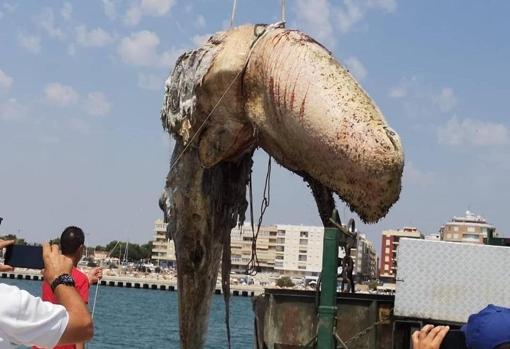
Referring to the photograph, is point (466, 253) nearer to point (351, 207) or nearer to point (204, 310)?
point (351, 207)

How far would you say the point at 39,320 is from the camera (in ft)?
9.06

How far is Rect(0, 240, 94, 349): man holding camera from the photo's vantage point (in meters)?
2.75

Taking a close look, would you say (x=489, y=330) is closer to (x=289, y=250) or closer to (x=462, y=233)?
(x=462, y=233)

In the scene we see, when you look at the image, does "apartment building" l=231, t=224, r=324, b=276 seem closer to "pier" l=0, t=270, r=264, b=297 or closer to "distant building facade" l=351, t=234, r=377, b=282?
"pier" l=0, t=270, r=264, b=297

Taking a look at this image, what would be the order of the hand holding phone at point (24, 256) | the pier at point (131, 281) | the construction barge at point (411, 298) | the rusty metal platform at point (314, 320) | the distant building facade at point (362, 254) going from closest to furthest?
the hand holding phone at point (24, 256) → the construction barge at point (411, 298) → the rusty metal platform at point (314, 320) → the distant building facade at point (362, 254) → the pier at point (131, 281)

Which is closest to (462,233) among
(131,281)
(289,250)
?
(289,250)

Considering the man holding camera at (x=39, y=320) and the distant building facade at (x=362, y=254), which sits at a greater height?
the distant building facade at (x=362, y=254)

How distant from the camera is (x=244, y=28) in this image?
19.0 ft

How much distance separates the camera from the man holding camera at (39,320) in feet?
9.02

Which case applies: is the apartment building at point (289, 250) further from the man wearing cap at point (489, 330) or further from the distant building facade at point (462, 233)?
the man wearing cap at point (489, 330)

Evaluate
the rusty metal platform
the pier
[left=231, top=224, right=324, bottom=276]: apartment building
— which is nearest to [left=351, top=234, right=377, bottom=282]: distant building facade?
the rusty metal platform

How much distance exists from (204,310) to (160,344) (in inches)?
1091

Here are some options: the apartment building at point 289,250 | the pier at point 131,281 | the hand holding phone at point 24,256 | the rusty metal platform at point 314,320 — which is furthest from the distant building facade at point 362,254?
the pier at point 131,281

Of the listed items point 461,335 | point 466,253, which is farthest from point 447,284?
point 461,335
